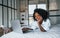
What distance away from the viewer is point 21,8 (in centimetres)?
612

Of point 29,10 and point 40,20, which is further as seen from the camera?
point 29,10

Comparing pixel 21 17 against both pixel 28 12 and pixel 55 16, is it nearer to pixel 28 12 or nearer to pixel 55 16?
pixel 28 12

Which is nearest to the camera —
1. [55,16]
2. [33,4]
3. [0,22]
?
[0,22]

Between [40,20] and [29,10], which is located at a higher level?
[29,10]

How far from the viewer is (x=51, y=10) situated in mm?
5703

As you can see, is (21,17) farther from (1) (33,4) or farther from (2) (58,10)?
(2) (58,10)

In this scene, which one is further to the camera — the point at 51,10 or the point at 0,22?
the point at 51,10

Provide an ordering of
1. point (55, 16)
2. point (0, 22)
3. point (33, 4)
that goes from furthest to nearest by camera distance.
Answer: point (33, 4)
point (55, 16)
point (0, 22)

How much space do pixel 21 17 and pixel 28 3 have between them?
702mm

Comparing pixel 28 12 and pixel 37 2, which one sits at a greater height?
pixel 37 2

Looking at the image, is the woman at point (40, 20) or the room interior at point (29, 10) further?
the room interior at point (29, 10)

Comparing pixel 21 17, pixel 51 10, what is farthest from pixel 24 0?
pixel 51 10

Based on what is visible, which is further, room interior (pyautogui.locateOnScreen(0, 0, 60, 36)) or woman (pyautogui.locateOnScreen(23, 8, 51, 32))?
room interior (pyautogui.locateOnScreen(0, 0, 60, 36))

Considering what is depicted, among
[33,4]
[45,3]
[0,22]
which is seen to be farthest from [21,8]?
[0,22]
